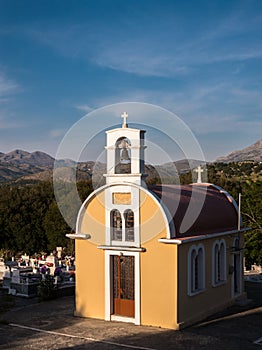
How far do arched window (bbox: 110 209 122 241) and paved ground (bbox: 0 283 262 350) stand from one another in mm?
2818

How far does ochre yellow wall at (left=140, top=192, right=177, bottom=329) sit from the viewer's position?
15391mm

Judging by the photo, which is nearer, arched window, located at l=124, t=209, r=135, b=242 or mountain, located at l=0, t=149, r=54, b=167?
arched window, located at l=124, t=209, r=135, b=242

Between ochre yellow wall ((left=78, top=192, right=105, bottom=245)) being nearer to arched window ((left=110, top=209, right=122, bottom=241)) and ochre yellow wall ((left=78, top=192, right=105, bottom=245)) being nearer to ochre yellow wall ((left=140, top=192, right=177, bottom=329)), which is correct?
arched window ((left=110, top=209, right=122, bottom=241))

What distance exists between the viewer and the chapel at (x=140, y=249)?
1557 centimetres

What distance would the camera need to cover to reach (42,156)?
18638 centimetres

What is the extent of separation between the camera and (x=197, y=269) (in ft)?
55.7

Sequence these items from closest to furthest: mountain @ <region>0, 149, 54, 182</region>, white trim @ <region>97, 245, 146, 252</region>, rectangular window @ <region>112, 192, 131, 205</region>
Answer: white trim @ <region>97, 245, 146, 252</region>, rectangular window @ <region>112, 192, 131, 205</region>, mountain @ <region>0, 149, 54, 182</region>

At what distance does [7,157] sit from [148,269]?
567 feet

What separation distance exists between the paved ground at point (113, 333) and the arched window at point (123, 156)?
5.04 meters

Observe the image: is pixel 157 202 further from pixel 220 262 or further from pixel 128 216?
pixel 220 262

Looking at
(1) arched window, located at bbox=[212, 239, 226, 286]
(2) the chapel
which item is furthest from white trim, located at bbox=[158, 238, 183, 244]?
(1) arched window, located at bbox=[212, 239, 226, 286]

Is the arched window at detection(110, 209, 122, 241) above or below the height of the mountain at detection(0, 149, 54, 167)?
below

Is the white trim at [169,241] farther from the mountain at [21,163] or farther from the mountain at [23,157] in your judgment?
the mountain at [23,157]

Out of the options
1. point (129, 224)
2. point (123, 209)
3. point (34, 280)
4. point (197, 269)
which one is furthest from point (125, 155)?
point (34, 280)
